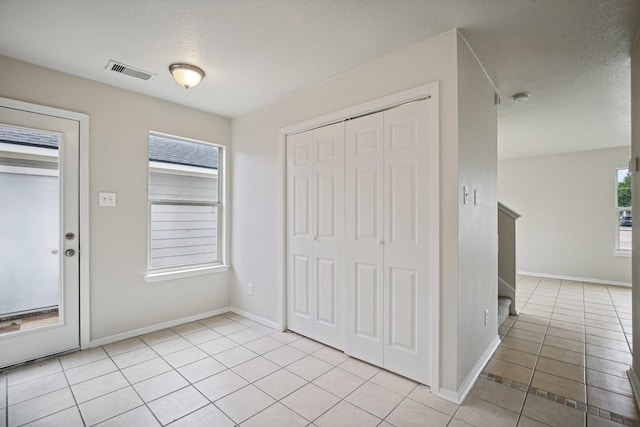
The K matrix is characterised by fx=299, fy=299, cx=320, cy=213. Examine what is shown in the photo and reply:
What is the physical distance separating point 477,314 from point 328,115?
2184mm

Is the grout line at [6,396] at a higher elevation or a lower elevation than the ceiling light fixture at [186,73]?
lower

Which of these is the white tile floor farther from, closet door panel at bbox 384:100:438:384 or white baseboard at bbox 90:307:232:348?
closet door panel at bbox 384:100:438:384

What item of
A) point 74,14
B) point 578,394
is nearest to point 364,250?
point 578,394

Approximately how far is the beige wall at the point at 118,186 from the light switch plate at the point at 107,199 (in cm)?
4

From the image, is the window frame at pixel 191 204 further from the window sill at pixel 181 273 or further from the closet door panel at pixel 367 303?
the closet door panel at pixel 367 303

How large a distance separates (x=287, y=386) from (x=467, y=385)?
1.34 m

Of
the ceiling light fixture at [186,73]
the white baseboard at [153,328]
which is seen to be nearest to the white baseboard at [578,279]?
the white baseboard at [153,328]

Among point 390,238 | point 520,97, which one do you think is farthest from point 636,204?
point 390,238

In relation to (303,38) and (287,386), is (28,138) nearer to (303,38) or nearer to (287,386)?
(303,38)

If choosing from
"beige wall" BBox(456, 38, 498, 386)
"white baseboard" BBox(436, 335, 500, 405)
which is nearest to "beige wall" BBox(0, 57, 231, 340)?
"white baseboard" BBox(436, 335, 500, 405)

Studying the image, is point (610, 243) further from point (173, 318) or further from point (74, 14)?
point (74, 14)

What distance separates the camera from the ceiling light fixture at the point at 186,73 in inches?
102

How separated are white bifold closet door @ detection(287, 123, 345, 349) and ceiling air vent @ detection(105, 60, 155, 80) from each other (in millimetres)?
1467

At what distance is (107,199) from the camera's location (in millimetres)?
3018
